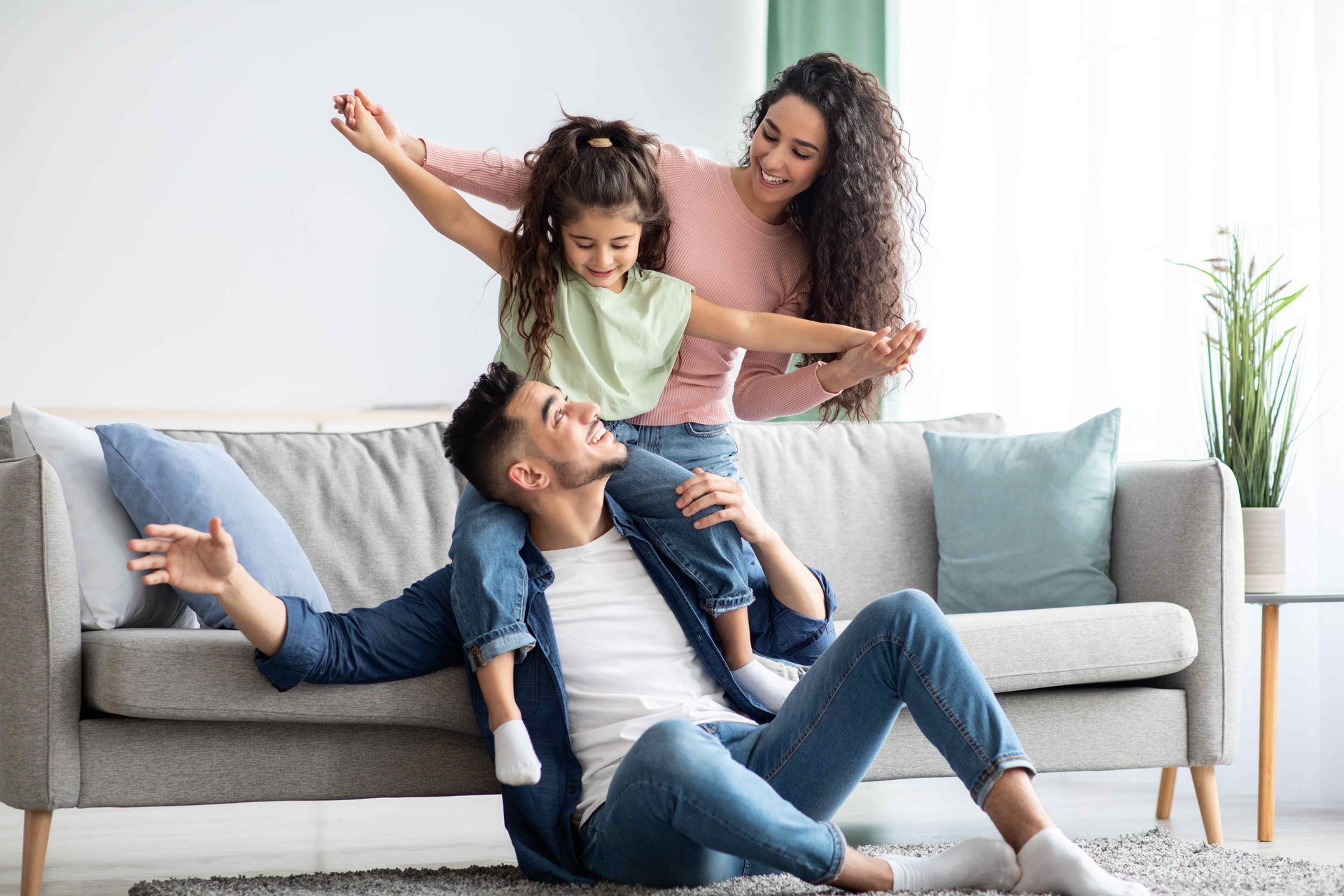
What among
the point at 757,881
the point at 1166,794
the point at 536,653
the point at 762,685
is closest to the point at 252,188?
the point at 536,653

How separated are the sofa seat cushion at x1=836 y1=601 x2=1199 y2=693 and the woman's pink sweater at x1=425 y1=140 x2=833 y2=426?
0.51 metres

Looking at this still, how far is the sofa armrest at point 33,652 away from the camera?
1833 millimetres

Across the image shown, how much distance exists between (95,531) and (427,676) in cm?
58

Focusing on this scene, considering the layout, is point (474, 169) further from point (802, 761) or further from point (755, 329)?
point (802, 761)

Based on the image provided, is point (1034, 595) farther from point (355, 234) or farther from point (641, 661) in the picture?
point (355, 234)

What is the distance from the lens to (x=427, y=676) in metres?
1.91

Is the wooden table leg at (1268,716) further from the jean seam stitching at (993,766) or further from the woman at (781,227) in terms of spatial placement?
the jean seam stitching at (993,766)

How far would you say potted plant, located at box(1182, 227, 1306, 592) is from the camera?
2.71 m

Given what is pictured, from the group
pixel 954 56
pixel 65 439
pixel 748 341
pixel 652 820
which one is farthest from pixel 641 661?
pixel 954 56

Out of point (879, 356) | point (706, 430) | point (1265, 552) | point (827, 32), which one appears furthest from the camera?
point (827, 32)

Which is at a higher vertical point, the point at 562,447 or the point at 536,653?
the point at 562,447

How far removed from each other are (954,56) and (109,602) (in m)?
2.99

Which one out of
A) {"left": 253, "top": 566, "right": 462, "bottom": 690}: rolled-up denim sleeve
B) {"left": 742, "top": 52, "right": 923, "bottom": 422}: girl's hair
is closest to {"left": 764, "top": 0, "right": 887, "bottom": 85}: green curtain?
{"left": 742, "top": 52, "right": 923, "bottom": 422}: girl's hair

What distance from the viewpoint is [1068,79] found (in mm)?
3555
